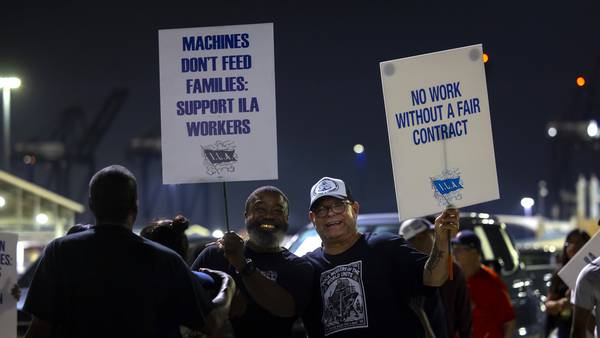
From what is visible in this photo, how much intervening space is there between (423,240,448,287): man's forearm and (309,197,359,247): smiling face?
0.50 meters

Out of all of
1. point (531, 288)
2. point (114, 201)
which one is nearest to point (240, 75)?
point (114, 201)

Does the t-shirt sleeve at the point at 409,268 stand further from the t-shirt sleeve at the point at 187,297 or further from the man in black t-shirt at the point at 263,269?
the t-shirt sleeve at the point at 187,297

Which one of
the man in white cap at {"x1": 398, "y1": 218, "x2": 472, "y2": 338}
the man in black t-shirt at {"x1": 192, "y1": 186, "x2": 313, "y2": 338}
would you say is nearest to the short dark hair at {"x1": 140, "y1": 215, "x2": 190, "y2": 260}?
the man in black t-shirt at {"x1": 192, "y1": 186, "x2": 313, "y2": 338}

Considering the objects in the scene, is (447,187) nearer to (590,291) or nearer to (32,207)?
(590,291)

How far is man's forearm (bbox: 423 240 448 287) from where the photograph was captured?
215 inches

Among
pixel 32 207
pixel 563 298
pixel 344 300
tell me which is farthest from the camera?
pixel 32 207

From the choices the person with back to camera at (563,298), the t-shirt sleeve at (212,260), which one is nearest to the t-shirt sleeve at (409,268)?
the t-shirt sleeve at (212,260)

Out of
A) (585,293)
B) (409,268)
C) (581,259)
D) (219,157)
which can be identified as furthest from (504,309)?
(219,157)

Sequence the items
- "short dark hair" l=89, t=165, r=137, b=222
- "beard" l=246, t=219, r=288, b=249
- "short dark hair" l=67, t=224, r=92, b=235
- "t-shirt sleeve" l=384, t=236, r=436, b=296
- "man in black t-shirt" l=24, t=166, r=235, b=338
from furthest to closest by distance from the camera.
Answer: "beard" l=246, t=219, r=288, b=249
"t-shirt sleeve" l=384, t=236, r=436, b=296
"short dark hair" l=67, t=224, r=92, b=235
"short dark hair" l=89, t=165, r=137, b=222
"man in black t-shirt" l=24, t=166, r=235, b=338

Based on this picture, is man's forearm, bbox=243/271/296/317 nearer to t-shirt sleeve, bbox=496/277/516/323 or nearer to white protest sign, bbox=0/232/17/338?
white protest sign, bbox=0/232/17/338

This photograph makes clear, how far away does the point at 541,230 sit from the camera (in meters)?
85.2

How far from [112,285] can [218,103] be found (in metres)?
1.84

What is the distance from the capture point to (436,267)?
5477 millimetres

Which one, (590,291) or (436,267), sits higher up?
(436,267)
